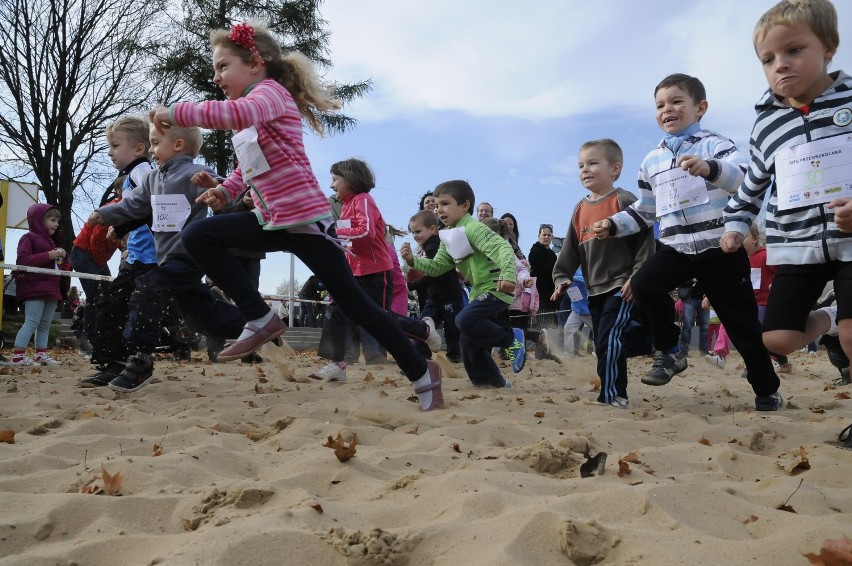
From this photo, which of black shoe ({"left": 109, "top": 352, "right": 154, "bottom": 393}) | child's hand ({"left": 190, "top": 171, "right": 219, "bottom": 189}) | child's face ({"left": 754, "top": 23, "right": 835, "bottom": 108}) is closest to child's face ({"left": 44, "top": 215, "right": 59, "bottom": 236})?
black shoe ({"left": 109, "top": 352, "right": 154, "bottom": 393})

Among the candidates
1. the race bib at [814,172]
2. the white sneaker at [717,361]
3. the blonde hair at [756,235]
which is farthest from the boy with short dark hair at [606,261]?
the white sneaker at [717,361]

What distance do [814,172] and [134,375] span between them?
4.08 meters

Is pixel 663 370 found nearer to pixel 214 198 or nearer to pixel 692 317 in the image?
pixel 214 198

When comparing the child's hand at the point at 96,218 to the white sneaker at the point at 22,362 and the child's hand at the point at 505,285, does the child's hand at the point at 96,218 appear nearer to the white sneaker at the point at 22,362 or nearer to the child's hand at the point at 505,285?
the child's hand at the point at 505,285

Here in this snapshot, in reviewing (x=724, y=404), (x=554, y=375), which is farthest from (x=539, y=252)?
(x=724, y=404)

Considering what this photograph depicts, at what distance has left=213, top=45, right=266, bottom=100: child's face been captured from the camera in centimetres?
423

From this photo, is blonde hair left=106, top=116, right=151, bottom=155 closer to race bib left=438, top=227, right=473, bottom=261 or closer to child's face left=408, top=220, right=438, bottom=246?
race bib left=438, top=227, right=473, bottom=261

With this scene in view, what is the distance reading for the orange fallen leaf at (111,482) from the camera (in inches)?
93.0

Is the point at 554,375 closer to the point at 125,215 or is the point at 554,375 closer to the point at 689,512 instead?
the point at 125,215

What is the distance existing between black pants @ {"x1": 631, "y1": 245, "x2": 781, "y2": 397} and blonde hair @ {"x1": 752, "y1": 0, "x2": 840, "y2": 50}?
1.44 meters

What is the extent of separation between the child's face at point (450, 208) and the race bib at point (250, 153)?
2.07m

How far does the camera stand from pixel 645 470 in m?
2.77

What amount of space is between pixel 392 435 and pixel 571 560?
5.01 ft

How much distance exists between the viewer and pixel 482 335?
18.5 ft
